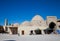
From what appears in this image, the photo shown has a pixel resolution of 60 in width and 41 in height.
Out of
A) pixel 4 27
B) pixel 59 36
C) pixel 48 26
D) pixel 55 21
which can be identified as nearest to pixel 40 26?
pixel 48 26

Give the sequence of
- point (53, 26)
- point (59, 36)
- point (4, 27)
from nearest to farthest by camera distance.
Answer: point (59, 36) → point (53, 26) → point (4, 27)

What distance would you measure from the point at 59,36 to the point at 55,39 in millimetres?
572

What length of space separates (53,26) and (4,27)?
41.3 feet

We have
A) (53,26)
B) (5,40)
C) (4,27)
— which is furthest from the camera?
(4,27)

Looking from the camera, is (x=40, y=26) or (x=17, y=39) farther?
(x=40, y=26)

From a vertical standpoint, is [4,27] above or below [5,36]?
above

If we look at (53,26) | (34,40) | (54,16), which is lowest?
(34,40)

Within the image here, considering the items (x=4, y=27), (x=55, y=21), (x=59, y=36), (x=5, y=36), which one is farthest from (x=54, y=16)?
(x=5, y=36)

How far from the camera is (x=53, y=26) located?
28297mm

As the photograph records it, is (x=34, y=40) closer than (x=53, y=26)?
Yes

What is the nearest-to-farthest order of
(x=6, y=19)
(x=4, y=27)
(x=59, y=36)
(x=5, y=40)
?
(x=5, y=40), (x=59, y=36), (x=4, y=27), (x=6, y=19)

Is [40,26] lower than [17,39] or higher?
higher

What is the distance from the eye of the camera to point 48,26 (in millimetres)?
28500

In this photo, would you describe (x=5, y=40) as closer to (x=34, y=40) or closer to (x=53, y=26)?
(x=34, y=40)
